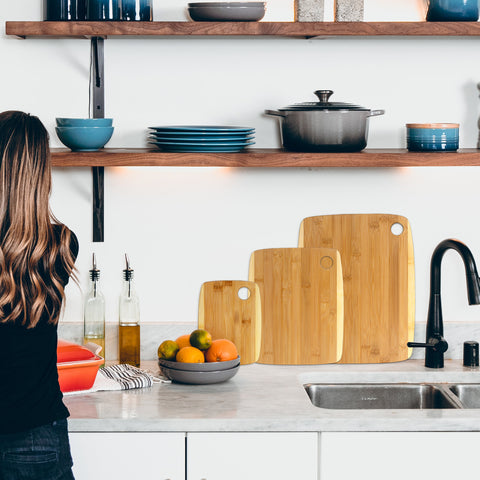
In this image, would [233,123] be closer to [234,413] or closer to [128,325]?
[128,325]

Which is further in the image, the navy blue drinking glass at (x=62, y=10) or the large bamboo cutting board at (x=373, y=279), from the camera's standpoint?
the large bamboo cutting board at (x=373, y=279)

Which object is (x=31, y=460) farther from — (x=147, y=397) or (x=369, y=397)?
(x=369, y=397)

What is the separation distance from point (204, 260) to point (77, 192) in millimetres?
449

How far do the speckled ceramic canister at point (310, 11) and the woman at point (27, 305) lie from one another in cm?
87

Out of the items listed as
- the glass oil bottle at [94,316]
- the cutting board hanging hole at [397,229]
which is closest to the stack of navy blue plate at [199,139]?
the glass oil bottle at [94,316]

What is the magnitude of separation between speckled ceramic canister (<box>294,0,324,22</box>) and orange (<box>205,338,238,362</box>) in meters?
0.94

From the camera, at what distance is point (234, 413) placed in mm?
1954

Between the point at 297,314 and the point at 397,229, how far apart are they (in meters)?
0.41

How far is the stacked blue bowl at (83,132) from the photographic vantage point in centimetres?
217

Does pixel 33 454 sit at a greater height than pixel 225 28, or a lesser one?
lesser

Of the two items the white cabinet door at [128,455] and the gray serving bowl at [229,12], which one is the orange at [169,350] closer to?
the white cabinet door at [128,455]

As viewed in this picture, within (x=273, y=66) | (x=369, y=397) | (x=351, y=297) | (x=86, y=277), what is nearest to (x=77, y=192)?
(x=86, y=277)

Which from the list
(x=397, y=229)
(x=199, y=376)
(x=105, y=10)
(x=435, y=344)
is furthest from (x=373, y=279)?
(x=105, y=10)

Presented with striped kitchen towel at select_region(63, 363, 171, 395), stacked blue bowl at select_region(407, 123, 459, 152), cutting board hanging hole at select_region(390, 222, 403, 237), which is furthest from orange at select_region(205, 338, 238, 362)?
stacked blue bowl at select_region(407, 123, 459, 152)
